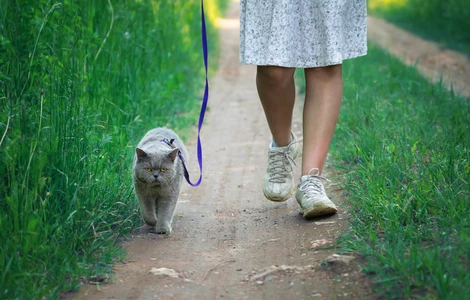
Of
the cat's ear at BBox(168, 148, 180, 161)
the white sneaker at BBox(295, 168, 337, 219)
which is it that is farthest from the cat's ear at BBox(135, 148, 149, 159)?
the white sneaker at BBox(295, 168, 337, 219)

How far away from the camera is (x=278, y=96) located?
3.59 meters

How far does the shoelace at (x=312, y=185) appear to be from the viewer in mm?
3445

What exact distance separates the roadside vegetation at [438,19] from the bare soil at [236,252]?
6.21 m

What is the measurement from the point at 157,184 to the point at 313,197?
0.87 meters

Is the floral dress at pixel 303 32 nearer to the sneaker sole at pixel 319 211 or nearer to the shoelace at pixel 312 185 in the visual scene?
the shoelace at pixel 312 185

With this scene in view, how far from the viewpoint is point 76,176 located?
3.23m

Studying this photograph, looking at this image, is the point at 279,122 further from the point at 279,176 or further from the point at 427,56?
the point at 427,56

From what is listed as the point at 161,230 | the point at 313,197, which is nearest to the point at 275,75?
the point at 313,197

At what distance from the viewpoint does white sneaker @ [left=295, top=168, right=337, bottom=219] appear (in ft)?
11.1

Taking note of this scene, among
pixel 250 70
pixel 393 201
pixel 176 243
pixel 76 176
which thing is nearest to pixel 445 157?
pixel 393 201

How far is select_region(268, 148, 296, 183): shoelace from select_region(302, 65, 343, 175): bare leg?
0.21m

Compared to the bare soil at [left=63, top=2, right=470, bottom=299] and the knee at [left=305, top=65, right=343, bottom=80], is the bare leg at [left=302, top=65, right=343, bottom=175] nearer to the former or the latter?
the knee at [left=305, top=65, right=343, bottom=80]

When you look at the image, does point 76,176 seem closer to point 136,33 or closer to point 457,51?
point 136,33

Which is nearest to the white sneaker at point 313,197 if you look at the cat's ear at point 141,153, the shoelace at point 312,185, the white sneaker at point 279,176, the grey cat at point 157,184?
the shoelace at point 312,185
